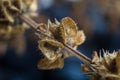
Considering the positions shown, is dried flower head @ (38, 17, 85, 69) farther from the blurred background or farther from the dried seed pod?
the blurred background

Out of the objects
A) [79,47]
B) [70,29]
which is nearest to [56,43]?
[70,29]

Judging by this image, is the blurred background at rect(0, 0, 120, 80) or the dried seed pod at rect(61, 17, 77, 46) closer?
the dried seed pod at rect(61, 17, 77, 46)

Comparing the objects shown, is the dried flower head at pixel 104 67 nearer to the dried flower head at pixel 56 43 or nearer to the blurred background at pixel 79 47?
the dried flower head at pixel 56 43

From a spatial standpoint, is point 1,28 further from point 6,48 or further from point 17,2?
point 6,48

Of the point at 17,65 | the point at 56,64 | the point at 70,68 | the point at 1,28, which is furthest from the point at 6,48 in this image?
the point at 56,64

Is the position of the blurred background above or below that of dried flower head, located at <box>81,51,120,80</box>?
above

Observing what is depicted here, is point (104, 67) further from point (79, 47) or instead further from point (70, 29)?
point (79, 47)

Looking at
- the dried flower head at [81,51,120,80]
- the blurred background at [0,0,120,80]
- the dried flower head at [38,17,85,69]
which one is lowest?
the dried flower head at [81,51,120,80]

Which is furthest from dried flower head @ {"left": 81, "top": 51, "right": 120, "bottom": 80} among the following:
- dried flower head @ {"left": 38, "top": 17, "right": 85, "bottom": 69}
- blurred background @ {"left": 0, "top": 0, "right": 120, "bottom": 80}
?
blurred background @ {"left": 0, "top": 0, "right": 120, "bottom": 80}
